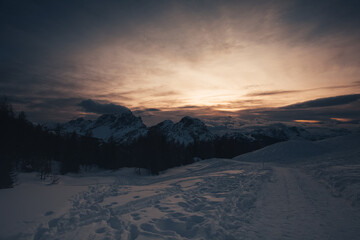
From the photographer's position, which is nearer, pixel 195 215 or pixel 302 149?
pixel 195 215

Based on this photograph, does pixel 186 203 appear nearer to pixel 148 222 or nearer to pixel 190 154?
pixel 148 222

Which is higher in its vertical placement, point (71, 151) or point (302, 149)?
point (71, 151)

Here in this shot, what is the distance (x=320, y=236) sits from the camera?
18.4 ft

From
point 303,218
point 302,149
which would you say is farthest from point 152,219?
point 302,149

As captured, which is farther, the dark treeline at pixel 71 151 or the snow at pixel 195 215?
the dark treeline at pixel 71 151

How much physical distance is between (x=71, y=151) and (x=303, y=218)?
48.9 meters

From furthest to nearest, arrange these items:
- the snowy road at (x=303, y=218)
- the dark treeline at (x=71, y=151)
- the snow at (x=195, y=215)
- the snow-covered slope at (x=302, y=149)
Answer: the snow-covered slope at (x=302, y=149)
the dark treeline at (x=71, y=151)
the snow at (x=195, y=215)
the snowy road at (x=303, y=218)

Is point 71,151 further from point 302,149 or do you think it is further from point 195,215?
point 302,149

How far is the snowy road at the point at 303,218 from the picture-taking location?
5.75m

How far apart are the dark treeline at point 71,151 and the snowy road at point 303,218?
66.5ft

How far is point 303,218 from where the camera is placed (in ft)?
22.9

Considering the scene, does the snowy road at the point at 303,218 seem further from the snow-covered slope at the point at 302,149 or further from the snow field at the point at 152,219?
the snow-covered slope at the point at 302,149

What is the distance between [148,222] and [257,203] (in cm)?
581

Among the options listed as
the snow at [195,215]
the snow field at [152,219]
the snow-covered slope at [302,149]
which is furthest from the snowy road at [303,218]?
the snow-covered slope at [302,149]
